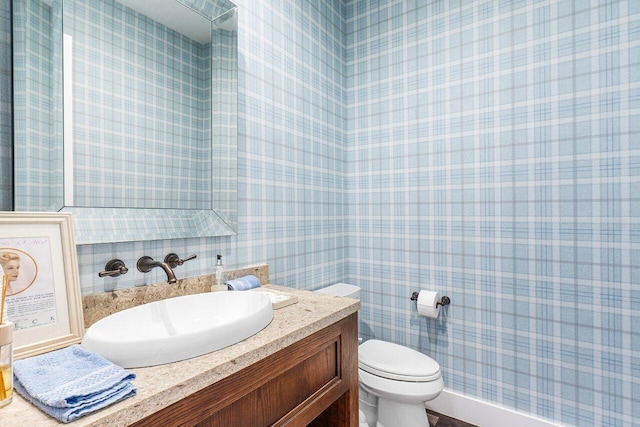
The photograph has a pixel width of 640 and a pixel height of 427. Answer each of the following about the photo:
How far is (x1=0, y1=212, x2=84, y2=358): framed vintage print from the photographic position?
770 mm

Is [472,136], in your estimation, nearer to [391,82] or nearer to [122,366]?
[391,82]

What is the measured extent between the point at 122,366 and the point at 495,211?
170 centimetres

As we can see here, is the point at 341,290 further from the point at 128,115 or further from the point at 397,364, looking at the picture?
the point at 128,115

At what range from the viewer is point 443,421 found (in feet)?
6.24

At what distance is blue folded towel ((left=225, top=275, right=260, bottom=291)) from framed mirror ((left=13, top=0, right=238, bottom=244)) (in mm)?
202

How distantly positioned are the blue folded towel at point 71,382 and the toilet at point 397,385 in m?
1.23

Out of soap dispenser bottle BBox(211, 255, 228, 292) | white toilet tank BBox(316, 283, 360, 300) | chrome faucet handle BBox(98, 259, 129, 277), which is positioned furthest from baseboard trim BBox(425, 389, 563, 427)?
chrome faucet handle BBox(98, 259, 129, 277)

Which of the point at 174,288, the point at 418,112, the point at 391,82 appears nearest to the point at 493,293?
the point at 418,112

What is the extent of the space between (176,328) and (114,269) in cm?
27

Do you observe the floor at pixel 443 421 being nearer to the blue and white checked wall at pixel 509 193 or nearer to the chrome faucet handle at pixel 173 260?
the blue and white checked wall at pixel 509 193

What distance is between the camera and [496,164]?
Result: 1780 mm

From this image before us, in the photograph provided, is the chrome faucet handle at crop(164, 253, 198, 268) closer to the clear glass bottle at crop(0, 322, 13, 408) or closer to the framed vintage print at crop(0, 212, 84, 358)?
the framed vintage print at crop(0, 212, 84, 358)

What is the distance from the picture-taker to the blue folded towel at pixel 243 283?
133 centimetres

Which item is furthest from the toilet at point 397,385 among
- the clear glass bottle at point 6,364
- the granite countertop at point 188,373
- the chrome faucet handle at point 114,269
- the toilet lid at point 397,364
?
the clear glass bottle at point 6,364
